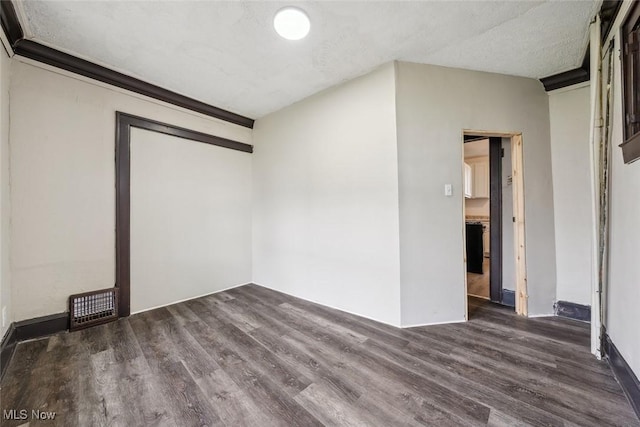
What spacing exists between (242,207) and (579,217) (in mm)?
4051

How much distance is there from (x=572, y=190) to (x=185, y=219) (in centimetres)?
436

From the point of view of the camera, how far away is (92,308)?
2.36 meters

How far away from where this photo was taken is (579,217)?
2434 mm

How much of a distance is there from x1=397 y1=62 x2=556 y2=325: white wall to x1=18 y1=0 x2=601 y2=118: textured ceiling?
0.19m

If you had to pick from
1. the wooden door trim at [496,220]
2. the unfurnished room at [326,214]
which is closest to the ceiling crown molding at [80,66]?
the unfurnished room at [326,214]

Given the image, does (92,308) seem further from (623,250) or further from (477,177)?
(477,177)

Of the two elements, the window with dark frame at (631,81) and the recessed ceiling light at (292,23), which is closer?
the window with dark frame at (631,81)

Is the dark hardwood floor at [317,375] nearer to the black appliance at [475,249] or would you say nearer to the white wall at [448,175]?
the white wall at [448,175]

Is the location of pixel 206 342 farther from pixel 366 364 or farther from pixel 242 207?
pixel 242 207

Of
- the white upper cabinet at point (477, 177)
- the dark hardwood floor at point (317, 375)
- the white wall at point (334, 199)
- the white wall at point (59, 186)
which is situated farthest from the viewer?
the white upper cabinet at point (477, 177)

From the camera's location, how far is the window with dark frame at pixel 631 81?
145cm

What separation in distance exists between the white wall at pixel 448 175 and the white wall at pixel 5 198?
3.20m

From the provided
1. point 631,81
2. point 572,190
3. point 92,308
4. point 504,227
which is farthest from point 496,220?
point 92,308

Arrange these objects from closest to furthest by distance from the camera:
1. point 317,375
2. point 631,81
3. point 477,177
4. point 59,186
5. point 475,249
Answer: point 631,81, point 317,375, point 59,186, point 475,249, point 477,177
